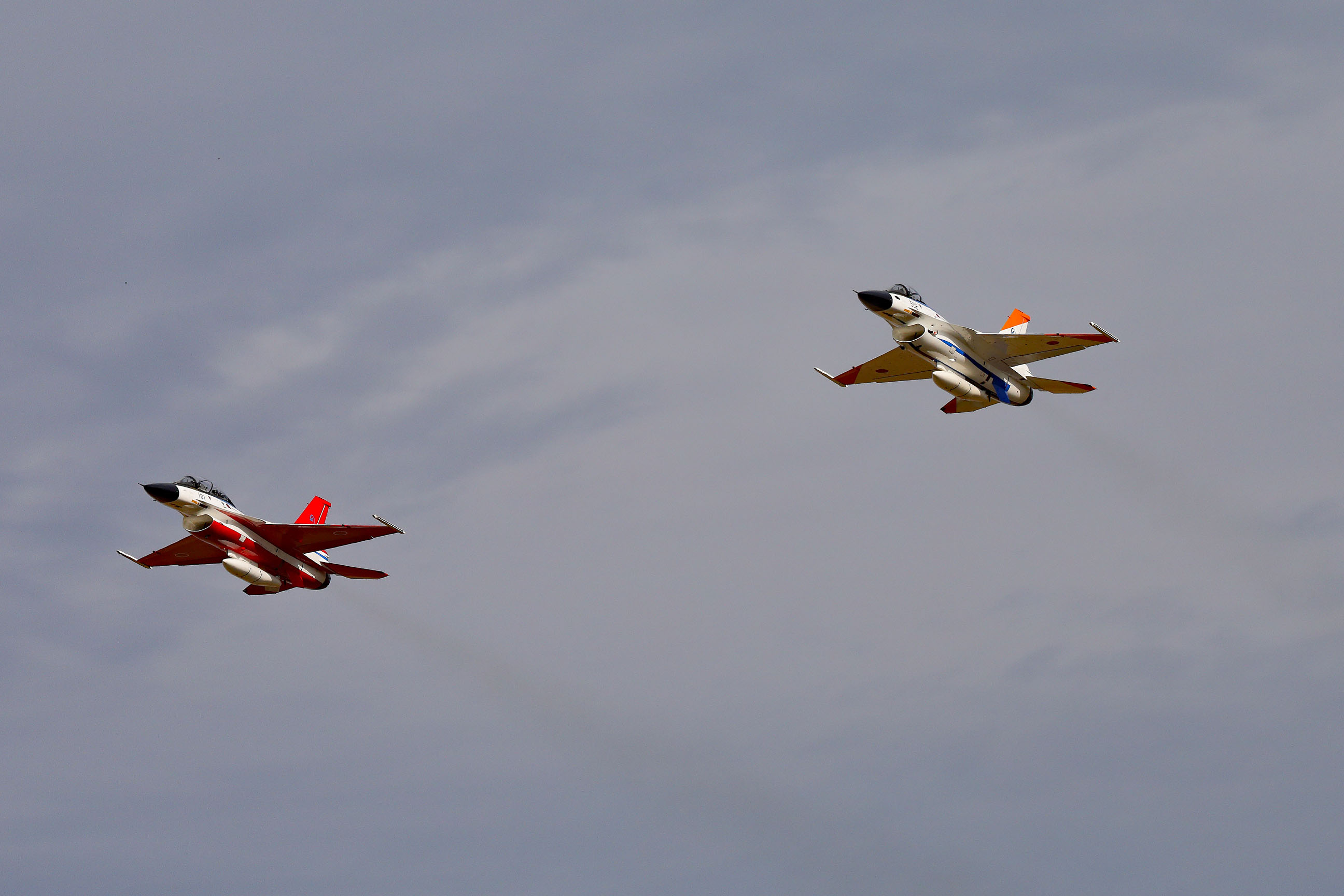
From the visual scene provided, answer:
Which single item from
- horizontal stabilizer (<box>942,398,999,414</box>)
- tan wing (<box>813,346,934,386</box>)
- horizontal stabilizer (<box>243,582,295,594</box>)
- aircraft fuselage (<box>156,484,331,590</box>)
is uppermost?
tan wing (<box>813,346,934,386</box>)

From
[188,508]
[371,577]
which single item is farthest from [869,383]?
[188,508]

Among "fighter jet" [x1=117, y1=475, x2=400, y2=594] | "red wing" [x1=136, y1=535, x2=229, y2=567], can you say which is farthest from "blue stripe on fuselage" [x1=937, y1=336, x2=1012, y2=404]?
"red wing" [x1=136, y1=535, x2=229, y2=567]

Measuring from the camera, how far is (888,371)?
4345 inches

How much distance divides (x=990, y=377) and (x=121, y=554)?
176 ft

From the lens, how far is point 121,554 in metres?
110

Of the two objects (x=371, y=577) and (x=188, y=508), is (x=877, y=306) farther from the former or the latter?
(x=188, y=508)

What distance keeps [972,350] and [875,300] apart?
6792 millimetres

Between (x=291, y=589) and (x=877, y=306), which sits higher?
(x=877, y=306)

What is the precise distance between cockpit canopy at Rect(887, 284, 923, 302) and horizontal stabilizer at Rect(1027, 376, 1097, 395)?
8.10 metres

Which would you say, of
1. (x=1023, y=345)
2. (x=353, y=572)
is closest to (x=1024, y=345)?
(x=1023, y=345)

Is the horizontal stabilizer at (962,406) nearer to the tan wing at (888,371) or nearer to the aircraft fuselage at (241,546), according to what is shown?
the tan wing at (888,371)

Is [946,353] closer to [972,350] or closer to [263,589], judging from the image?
[972,350]

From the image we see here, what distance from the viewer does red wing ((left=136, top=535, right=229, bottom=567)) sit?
112312 millimetres

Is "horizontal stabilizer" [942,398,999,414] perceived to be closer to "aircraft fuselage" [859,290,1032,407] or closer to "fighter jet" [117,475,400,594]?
"aircraft fuselage" [859,290,1032,407]
